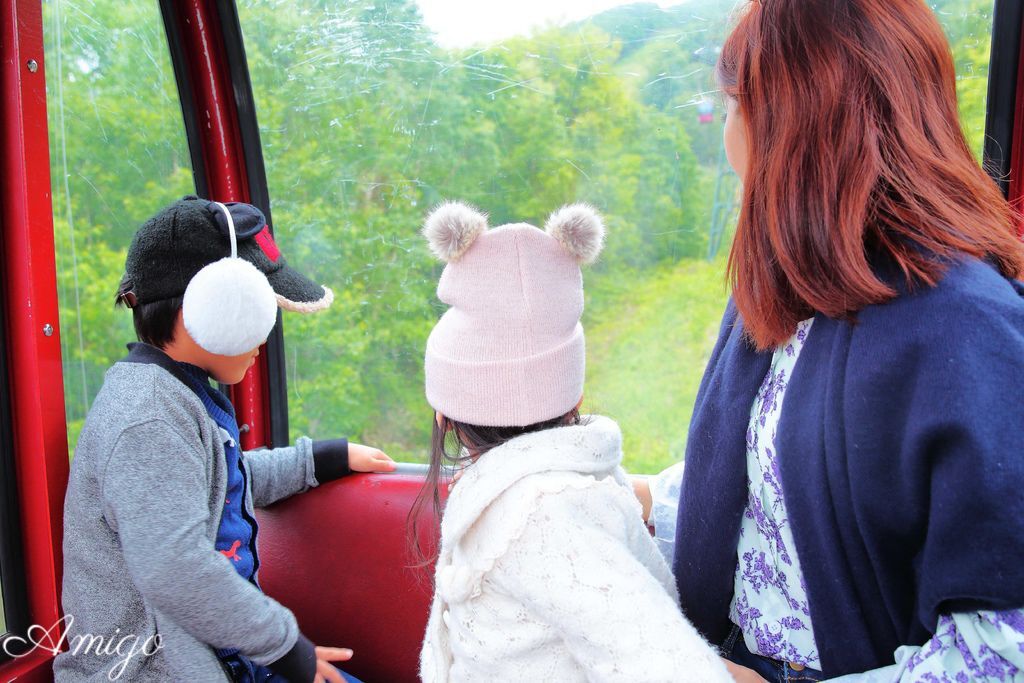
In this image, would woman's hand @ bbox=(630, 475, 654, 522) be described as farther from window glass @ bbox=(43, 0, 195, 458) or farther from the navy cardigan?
window glass @ bbox=(43, 0, 195, 458)

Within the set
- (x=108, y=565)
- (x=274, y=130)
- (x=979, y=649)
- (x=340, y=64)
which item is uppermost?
(x=340, y=64)

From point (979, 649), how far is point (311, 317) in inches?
82.7

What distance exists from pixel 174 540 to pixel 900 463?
4.06 ft

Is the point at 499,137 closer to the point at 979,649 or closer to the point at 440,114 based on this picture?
the point at 440,114

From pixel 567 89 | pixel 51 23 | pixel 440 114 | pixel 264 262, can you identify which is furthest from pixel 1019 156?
pixel 51 23

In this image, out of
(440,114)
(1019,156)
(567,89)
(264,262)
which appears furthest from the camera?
(440,114)

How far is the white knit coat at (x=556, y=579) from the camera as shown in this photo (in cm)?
103

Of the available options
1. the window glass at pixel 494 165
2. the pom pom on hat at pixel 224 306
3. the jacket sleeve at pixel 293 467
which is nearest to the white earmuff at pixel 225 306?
the pom pom on hat at pixel 224 306

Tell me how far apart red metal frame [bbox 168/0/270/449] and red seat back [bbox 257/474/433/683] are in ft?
1.60

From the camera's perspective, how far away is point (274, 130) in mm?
2438

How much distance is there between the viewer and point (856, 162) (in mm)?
1015

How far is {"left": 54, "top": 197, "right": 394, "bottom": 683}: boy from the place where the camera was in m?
1.43

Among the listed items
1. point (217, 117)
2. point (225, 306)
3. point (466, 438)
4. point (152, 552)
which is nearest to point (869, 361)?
point (466, 438)

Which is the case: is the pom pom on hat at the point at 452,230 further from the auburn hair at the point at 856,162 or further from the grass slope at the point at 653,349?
the grass slope at the point at 653,349
